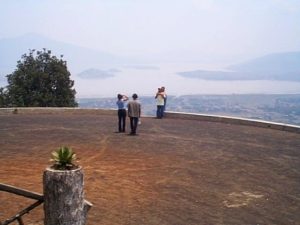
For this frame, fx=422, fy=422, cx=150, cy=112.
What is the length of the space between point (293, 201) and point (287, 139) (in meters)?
8.71

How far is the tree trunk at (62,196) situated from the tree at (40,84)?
3527 centimetres

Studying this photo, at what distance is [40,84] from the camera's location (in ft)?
134

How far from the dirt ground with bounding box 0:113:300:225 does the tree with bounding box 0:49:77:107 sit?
66.8ft

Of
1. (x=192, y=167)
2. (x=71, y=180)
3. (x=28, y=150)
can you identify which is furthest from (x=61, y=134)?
(x=71, y=180)

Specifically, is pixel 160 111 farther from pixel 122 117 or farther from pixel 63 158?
pixel 63 158

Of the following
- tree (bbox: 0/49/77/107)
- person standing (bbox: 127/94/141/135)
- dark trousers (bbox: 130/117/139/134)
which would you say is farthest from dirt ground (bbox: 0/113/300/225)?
tree (bbox: 0/49/77/107)

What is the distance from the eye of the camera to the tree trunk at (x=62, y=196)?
492 cm

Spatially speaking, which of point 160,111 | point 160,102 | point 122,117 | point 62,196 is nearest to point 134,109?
point 122,117

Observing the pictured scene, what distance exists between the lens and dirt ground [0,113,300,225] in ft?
26.3

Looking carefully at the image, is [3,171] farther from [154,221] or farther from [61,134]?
[61,134]

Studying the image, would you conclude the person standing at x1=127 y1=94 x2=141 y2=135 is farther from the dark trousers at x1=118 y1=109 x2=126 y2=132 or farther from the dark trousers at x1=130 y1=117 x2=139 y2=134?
the dark trousers at x1=118 y1=109 x2=126 y2=132

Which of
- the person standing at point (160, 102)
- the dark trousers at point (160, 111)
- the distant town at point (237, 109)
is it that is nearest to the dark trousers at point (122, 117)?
the person standing at point (160, 102)

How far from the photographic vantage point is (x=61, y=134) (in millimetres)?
17125

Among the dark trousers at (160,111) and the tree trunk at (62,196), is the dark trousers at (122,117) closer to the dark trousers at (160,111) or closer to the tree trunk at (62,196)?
the dark trousers at (160,111)
